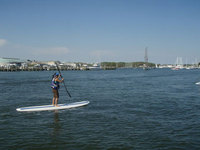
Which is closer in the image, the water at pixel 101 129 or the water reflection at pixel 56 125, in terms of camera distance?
the water at pixel 101 129

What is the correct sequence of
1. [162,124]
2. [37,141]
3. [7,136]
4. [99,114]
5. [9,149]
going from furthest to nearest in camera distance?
[99,114], [162,124], [7,136], [37,141], [9,149]

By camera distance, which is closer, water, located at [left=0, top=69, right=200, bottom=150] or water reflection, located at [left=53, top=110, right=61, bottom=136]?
water, located at [left=0, top=69, right=200, bottom=150]

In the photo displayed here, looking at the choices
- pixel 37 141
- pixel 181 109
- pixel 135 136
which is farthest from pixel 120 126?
pixel 181 109

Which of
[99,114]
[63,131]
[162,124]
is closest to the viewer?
[63,131]

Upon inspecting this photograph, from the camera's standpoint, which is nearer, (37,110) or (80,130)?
(80,130)

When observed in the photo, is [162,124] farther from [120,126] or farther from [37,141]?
[37,141]

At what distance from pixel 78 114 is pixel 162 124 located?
645cm

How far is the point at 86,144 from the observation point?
10352 mm

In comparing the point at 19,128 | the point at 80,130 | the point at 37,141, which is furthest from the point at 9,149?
the point at 80,130

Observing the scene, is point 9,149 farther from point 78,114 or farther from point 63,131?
point 78,114

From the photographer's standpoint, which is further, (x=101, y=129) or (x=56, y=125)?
(x=56, y=125)

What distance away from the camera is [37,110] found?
691 inches

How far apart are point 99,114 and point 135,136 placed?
5337 millimetres

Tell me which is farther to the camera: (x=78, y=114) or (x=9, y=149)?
(x=78, y=114)
